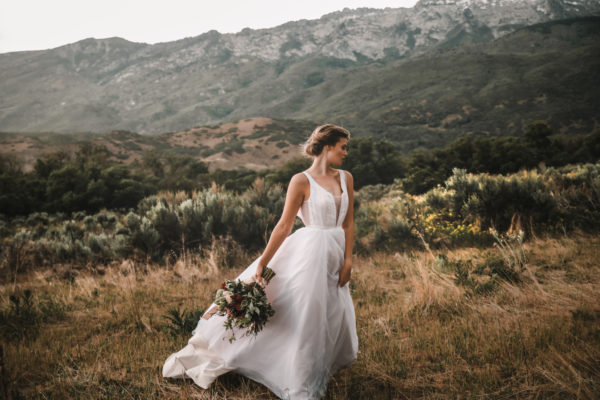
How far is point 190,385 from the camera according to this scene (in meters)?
2.58

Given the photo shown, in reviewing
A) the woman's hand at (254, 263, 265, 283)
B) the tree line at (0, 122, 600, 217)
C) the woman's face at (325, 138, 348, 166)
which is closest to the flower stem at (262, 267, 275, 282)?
the woman's hand at (254, 263, 265, 283)

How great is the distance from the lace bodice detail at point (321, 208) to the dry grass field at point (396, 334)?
129cm

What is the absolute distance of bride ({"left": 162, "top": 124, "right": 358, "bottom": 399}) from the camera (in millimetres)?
2285

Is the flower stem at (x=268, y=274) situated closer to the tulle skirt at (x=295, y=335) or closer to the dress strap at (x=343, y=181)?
the tulle skirt at (x=295, y=335)

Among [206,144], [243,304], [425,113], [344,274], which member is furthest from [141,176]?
[425,113]

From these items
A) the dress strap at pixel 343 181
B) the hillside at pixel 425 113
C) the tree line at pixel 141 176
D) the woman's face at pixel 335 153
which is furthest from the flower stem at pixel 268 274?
the hillside at pixel 425 113

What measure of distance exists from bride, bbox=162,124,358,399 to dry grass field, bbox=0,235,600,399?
216 millimetres

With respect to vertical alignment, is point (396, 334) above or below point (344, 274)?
below

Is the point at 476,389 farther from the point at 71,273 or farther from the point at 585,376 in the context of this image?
the point at 71,273

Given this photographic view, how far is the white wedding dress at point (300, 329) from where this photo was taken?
2.27 metres

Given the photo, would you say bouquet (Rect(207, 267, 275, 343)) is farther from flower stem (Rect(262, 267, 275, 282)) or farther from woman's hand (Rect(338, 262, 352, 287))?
woman's hand (Rect(338, 262, 352, 287))

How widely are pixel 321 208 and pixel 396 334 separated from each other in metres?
1.91

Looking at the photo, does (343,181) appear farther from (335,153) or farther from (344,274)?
(344,274)

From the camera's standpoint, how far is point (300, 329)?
2270 millimetres
